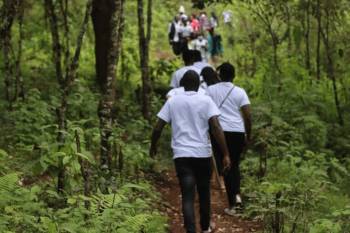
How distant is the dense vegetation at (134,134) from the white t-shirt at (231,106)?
2.99 feet

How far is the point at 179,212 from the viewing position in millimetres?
8742

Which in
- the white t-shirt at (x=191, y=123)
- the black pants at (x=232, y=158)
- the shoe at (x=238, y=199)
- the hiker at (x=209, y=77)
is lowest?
the shoe at (x=238, y=199)

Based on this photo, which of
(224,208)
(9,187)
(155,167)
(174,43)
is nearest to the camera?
(9,187)

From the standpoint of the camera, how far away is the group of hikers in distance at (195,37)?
21422mm

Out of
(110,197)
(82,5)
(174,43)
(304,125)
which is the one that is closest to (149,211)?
(110,197)

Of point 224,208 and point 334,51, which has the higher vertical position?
point 334,51

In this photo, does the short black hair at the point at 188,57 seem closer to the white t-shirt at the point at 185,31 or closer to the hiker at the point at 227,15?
the white t-shirt at the point at 185,31

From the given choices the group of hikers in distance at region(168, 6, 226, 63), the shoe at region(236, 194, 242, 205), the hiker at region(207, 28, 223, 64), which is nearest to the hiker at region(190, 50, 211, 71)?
the shoe at region(236, 194, 242, 205)

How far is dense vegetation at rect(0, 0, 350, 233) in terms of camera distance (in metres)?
6.22

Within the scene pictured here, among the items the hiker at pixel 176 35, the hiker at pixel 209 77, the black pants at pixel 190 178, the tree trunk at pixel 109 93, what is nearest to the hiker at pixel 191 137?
the black pants at pixel 190 178

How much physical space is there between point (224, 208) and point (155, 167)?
1778 millimetres

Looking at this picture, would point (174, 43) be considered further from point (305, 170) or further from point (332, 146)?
point (305, 170)

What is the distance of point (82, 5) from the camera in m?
18.4

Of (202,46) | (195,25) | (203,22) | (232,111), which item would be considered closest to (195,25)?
(195,25)
